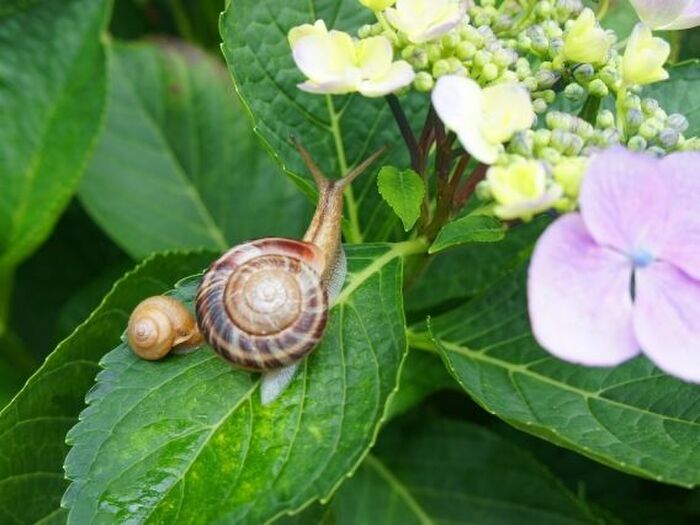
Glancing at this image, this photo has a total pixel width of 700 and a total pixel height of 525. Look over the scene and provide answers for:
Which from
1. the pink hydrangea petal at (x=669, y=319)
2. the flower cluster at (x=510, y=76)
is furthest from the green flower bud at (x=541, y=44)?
the pink hydrangea petal at (x=669, y=319)

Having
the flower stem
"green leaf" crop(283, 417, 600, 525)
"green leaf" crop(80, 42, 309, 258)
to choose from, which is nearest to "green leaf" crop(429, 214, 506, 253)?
the flower stem

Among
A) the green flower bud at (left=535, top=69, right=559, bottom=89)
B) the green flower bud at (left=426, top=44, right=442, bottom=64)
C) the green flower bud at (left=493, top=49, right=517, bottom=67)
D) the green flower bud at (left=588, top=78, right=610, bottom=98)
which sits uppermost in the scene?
the green flower bud at (left=426, top=44, right=442, bottom=64)

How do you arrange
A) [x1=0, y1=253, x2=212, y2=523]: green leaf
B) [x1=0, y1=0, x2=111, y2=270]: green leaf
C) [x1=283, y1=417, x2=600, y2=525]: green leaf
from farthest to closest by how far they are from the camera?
[x1=0, y1=0, x2=111, y2=270]: green leaf, [x1=283, y1=417, x2=600, y2=525]: green leaf, [x1=0, y1=253, x2=212, y2=523]: green leaf

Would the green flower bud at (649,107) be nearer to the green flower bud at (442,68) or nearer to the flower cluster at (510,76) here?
the flower cluster at (510,76)

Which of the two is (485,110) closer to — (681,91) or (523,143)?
(523,143)

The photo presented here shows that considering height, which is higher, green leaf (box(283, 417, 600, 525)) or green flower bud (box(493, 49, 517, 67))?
green flower bud (box(493, 49, 517, 67))

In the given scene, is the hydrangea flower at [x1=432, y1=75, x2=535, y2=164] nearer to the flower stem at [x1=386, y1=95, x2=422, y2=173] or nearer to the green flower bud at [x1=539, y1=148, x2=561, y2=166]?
the green flower bud at [x1=539, y1=148, x2=561, y2=166]

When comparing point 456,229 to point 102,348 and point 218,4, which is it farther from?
point 218,4
